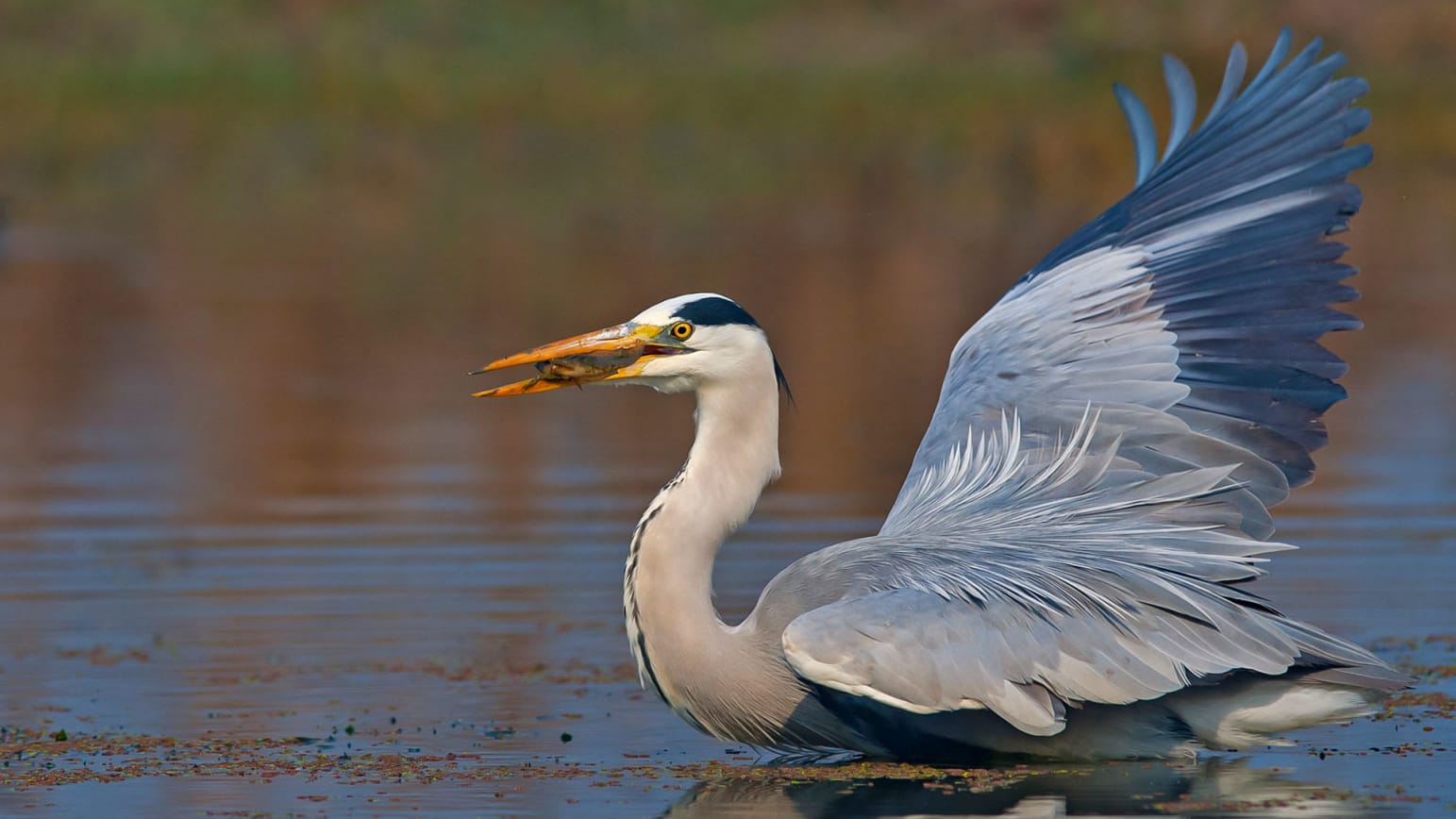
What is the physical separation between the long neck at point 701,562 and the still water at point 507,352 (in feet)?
0.84

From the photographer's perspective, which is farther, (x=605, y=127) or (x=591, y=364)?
(x=605, y=127)

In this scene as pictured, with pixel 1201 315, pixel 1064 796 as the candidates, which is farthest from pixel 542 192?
pixel 1064 796

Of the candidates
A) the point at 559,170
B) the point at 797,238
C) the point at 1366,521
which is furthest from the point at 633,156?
the point at 1366,521

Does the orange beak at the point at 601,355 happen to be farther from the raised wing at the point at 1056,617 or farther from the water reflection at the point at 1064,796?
the water reflection at the point at 1064,796

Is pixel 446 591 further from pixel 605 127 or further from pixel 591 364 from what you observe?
pixel 605 127

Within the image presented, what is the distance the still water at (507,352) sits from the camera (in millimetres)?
6734

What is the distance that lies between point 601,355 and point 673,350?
202mm

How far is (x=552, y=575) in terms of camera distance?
9.62m

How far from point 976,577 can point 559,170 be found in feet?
88.0

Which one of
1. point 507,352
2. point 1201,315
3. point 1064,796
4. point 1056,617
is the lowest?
point 1064,796

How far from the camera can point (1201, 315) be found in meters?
7.40

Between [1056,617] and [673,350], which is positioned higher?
[673,350]

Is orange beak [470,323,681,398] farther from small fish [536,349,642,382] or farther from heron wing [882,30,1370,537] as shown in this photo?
heron wing [882,30,1370,537]

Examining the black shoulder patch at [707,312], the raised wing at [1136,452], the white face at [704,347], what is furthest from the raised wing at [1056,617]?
the black shoulder patch at [707,312]
